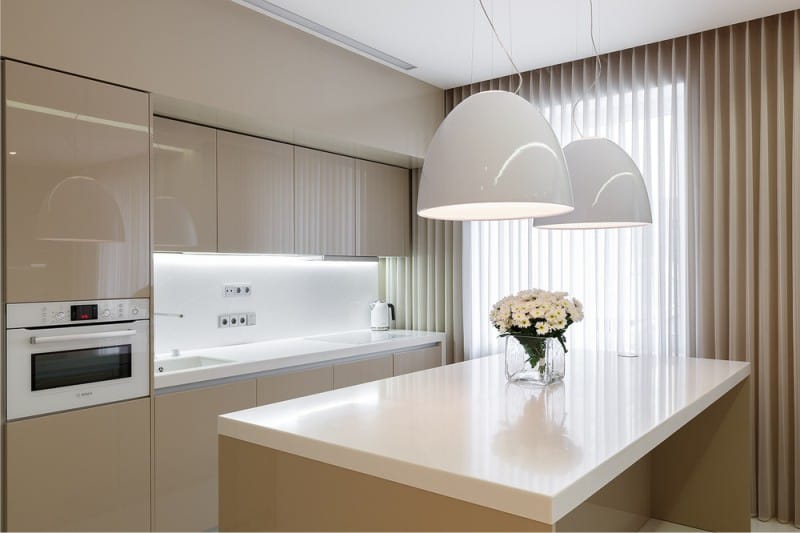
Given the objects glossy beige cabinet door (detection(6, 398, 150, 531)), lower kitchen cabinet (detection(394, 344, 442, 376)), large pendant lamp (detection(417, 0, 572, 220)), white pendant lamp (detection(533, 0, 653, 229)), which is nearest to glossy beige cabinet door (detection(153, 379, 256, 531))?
glossy beige cabinet door (detection(6, 398, 150, 531))

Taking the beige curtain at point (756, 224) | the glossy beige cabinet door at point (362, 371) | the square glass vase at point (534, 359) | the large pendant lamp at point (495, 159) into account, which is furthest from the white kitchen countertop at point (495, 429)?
the glossy beige cabinet door at point (362, 371)

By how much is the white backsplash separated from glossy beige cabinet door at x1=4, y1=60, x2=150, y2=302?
0.78 m

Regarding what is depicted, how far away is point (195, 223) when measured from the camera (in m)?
3.13

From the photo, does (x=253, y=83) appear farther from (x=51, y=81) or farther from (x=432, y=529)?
(x=432, y=529)

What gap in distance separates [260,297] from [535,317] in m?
2.34

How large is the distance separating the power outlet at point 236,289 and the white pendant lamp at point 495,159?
90.2 inches

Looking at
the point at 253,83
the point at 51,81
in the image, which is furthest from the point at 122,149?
the point at 253,83

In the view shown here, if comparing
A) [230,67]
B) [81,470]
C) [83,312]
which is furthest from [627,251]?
[81,470]

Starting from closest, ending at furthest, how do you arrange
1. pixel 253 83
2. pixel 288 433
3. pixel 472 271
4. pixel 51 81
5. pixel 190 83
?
pixel 288 433, pixel 51 81, pixel 190 83, pixel 253 83, pixel 472 271

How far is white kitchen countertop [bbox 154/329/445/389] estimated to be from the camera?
2842 mm

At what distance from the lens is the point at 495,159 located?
1.62m

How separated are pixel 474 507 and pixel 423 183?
3.08 feet

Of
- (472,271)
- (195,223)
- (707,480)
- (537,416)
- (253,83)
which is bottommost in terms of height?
(707,480)

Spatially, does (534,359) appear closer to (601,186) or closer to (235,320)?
(601,186)
